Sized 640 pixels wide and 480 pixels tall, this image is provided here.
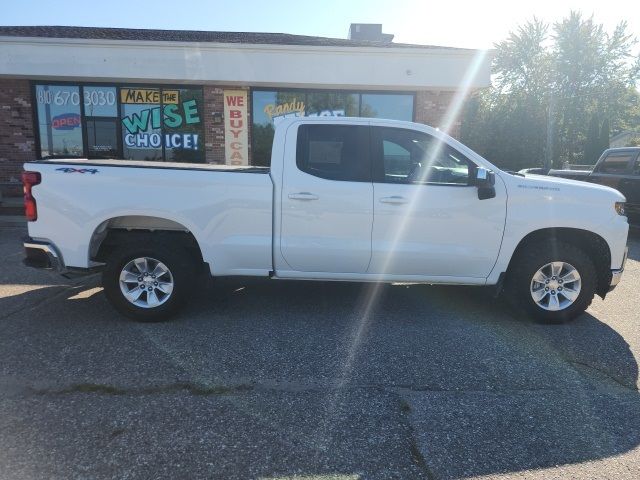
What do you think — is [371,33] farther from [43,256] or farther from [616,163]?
[43,256]

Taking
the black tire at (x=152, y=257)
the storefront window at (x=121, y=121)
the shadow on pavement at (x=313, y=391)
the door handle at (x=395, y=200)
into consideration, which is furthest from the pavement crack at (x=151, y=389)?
the storefront window at (x=121, y=121)

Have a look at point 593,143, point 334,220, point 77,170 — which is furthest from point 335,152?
point 593,143

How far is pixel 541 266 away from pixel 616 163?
7.60m

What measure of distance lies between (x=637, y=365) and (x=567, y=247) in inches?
49.0

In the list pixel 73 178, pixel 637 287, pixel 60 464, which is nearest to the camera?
pixel 60 464

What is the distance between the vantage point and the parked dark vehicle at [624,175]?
32.2 ft

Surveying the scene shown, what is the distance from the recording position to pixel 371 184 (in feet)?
14.9

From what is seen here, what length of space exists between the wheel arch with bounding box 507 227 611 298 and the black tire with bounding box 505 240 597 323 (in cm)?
6

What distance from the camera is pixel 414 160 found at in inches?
184

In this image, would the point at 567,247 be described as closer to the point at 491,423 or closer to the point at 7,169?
the point at 491,423

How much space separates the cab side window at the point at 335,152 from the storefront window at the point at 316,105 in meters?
9.32

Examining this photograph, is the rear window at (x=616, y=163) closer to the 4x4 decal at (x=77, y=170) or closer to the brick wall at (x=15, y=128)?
the 4x4 decal at (x=77, y=170)

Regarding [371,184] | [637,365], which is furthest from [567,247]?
[371,184]

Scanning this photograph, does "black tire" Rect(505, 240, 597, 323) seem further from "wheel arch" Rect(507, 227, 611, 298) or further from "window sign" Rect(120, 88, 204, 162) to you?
"window sign" Rect(120, 88, 204, 162)
